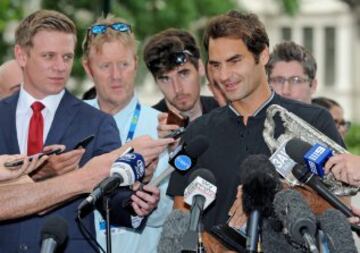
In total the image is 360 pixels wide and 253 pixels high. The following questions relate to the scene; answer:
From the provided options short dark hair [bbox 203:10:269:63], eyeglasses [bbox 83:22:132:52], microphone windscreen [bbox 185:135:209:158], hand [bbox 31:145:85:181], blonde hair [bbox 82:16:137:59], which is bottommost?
hand [bbox 31:145:85:181]

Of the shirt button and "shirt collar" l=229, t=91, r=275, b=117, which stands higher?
"shirt collar" l=229, t=91, r=275, b=117

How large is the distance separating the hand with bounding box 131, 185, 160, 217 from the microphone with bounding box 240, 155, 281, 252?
125 centimetres

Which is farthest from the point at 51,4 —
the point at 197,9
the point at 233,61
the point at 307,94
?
the point at 233,61

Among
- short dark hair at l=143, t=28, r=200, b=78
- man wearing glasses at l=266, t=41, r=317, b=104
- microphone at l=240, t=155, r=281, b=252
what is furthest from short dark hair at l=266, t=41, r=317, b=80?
microphone at l=240, t=155, r=281, b=252

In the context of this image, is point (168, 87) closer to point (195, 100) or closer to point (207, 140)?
point (195, 100)

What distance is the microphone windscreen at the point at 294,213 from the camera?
191 inches

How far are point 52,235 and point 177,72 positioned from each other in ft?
A: 9.97

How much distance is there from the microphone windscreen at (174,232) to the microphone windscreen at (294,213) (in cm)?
55

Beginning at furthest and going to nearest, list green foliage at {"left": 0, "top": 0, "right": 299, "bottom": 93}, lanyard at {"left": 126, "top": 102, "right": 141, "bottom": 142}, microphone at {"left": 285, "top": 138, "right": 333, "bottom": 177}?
green foliage at {"left": 0, "top": 0, "right": 299, "bottom": 93} → lanyard at {"left": 126, "top": 102, "right": 141, "bottom": 142} → microphone at {"left": 285, "top": 138, "right": 333, "bottom": 177}

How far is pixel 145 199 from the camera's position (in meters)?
6.41

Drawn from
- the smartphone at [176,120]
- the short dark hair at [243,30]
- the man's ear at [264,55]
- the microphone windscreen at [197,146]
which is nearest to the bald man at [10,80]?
the smartphone at [176,120]

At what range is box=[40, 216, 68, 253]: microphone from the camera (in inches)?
206

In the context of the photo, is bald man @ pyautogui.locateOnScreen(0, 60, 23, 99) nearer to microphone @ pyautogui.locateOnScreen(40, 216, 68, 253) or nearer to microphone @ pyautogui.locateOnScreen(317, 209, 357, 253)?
microphone @ pyautogui.locateOnScreen(40, 216, 68, 253)

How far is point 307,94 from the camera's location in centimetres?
845
